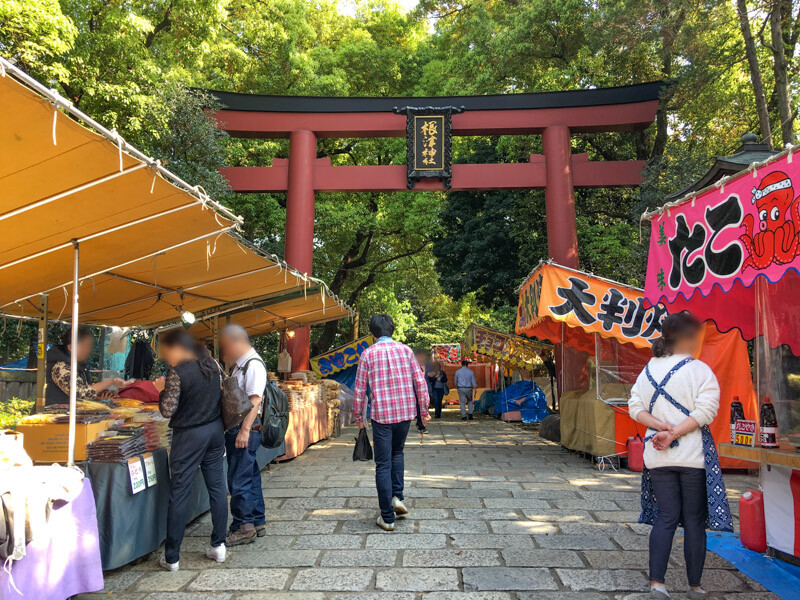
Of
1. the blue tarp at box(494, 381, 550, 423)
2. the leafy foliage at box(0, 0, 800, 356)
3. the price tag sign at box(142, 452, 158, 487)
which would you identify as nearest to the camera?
the price tag sign at box(142, 452, 158, 487)

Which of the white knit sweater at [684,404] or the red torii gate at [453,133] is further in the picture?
the red torii gate at [453,133]

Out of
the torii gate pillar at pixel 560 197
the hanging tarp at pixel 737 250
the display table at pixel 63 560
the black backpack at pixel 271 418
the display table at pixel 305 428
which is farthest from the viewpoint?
the torii gate pillar at pixel 560 197

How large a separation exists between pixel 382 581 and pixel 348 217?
14.9m

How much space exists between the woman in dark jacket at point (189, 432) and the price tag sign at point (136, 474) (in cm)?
23

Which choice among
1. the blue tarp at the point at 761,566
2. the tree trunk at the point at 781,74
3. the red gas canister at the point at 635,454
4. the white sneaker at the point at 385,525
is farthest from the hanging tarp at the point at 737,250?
the tree trunk at the point at 781,74

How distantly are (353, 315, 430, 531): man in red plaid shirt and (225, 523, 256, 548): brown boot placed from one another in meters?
0.99

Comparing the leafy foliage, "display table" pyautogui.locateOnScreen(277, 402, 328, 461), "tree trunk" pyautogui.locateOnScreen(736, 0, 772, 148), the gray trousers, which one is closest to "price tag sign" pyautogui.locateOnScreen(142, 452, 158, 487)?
"display table" pyautogui.locateOnScreen(277, 402, 328, 461)

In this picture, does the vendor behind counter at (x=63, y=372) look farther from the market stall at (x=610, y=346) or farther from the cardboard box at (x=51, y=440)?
the market stall at (x=610, y=346)

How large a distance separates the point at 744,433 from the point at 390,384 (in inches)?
102

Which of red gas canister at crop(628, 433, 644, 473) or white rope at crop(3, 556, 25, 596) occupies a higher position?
white rope at crop(3, 556, 25, 596)

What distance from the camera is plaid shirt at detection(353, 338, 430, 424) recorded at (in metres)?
4.66

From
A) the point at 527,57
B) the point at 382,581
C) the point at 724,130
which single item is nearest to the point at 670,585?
the point at 382,581

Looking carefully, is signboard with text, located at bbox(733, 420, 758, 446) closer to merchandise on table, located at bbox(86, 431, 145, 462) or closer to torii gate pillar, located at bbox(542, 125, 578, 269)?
merchandise on table, located at bbox(86, 431, 145, 462)

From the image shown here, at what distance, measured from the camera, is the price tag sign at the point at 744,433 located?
13.4ft
